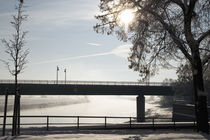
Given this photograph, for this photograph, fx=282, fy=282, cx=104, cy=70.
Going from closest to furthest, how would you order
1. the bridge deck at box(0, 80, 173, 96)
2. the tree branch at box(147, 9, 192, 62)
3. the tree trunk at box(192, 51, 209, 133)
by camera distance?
the tree branch at box(147, 9, 192, 62), the tree trunk at box(192, 51, 209, 133), the bridge deck at box(0, 80, 173, 96)

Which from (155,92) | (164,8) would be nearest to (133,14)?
(164,8)

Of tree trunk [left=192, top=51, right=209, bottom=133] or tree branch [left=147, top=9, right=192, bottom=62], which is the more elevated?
tree branch [left=147, top=9, right=192, bottom=62]

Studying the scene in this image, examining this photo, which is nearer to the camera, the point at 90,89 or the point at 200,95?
the point at 200,95

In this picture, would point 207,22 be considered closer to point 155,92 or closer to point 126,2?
point 126,2

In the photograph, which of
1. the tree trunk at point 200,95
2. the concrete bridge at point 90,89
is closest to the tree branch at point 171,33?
the tree trunk at point 200,95

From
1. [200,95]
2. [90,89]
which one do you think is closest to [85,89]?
[90,89]

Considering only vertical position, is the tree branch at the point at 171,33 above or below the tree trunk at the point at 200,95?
above

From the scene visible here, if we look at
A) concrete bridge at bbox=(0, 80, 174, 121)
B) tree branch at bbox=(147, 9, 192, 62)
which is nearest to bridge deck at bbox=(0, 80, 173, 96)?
concrete bridge at bbox=(0, 80, 174, 121)

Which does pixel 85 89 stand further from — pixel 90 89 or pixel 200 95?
pixel 200 95

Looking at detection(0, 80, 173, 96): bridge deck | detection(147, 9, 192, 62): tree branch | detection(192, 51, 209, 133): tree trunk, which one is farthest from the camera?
detection(0, 80, 173, 96): bridge deck

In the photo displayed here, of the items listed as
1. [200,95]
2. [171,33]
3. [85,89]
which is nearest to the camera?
[171,33]

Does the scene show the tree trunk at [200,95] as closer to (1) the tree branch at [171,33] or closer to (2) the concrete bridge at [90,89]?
(1) the tree branch at [171,33]

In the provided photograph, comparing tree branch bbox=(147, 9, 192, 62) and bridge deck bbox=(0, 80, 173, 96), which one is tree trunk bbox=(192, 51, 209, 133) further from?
bridge deck bbox=(0, 80, 173, 96)

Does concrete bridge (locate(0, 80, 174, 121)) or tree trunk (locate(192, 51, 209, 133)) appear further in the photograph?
concrete bridge (locate(0, 80, 174, 121))
